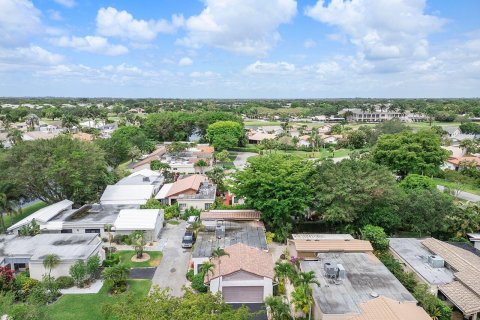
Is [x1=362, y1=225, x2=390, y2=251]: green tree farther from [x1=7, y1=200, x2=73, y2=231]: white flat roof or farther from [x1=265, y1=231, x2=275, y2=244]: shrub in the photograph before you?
[x1=7, y1=200, x2=73, y2=231]: white flat roof

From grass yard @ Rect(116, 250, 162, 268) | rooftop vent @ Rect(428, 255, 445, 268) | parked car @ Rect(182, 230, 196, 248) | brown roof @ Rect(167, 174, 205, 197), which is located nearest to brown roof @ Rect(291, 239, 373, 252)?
rooftop vent @ Rect(428, 255, 445, 268)

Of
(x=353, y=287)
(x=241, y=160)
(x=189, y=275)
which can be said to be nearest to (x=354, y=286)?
(x=353, y=287)

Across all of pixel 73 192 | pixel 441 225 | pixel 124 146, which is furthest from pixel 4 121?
pixel 441 225

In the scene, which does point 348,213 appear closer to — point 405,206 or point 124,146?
point 405,206

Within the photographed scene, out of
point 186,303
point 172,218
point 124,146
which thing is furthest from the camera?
point 124,146

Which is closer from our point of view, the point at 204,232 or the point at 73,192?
the point at 204,232

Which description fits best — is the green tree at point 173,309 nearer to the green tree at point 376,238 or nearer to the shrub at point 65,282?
the shrub at point 65,282

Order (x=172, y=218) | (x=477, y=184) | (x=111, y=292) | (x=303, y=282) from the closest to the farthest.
Answer: (x=303, y=282) < (x=111, y=292) < (x=172, y=218) < (x=477, y=184)

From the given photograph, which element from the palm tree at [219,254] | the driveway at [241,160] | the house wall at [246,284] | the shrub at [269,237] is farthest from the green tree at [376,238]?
the driveway at [241,160]
